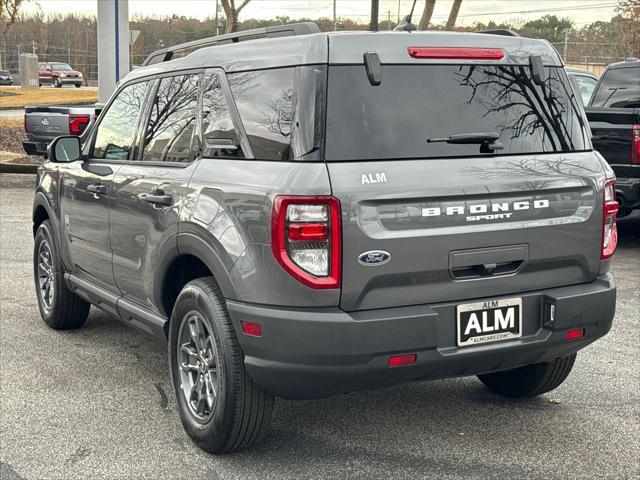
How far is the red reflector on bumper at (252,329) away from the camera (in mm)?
3447

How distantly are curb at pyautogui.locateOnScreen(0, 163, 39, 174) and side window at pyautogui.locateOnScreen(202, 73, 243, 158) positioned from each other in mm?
13027

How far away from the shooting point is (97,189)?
196 inches

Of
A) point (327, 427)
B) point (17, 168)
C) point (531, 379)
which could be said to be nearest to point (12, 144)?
point (17, 168)

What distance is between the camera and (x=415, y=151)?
3.51m

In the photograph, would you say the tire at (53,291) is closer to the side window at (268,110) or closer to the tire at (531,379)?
the side window at (268,110)

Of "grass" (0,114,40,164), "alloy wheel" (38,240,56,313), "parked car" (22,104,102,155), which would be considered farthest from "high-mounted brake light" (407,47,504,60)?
"grass" (0,114,40,164)

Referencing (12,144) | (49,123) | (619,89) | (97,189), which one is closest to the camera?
(97,189)

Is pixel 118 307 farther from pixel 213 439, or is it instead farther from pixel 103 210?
pixel 213 439

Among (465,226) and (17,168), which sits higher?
(465,226)

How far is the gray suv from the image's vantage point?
3348 mm

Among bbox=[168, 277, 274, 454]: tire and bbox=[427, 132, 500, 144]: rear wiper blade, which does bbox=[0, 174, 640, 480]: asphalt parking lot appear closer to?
bbox=[168, 277, 274, 454]: tire

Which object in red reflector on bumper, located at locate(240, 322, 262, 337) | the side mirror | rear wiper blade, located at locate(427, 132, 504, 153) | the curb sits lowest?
the curb

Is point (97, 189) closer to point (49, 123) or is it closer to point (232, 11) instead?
point (49, 123)

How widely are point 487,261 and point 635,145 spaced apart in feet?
18.7
